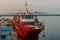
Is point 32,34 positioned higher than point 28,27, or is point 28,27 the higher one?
point 28,27

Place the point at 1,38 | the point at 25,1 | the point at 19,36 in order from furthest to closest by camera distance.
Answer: the point at 25,1 < the point at 19,36 < the point at 1,38

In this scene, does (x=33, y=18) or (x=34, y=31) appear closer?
(x=34, y=31)

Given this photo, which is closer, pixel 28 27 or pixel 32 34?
pixel 28 27

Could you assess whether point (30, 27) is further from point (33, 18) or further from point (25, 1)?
point (25, 1)

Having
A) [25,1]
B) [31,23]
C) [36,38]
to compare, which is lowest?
[36,38]

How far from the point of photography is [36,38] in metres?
31.1

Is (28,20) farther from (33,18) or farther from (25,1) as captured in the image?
(25,1)

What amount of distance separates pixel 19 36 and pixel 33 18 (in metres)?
2.98

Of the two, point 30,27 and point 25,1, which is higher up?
point 25,1

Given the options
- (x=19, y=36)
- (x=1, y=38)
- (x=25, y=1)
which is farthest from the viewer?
(x=25, y=1)

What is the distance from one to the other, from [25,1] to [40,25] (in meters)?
5.01

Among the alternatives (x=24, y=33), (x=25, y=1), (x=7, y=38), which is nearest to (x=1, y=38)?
(x=7, y=38)

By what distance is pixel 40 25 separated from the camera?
103ft

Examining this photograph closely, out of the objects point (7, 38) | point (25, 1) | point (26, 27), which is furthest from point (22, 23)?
point (25, 1)
